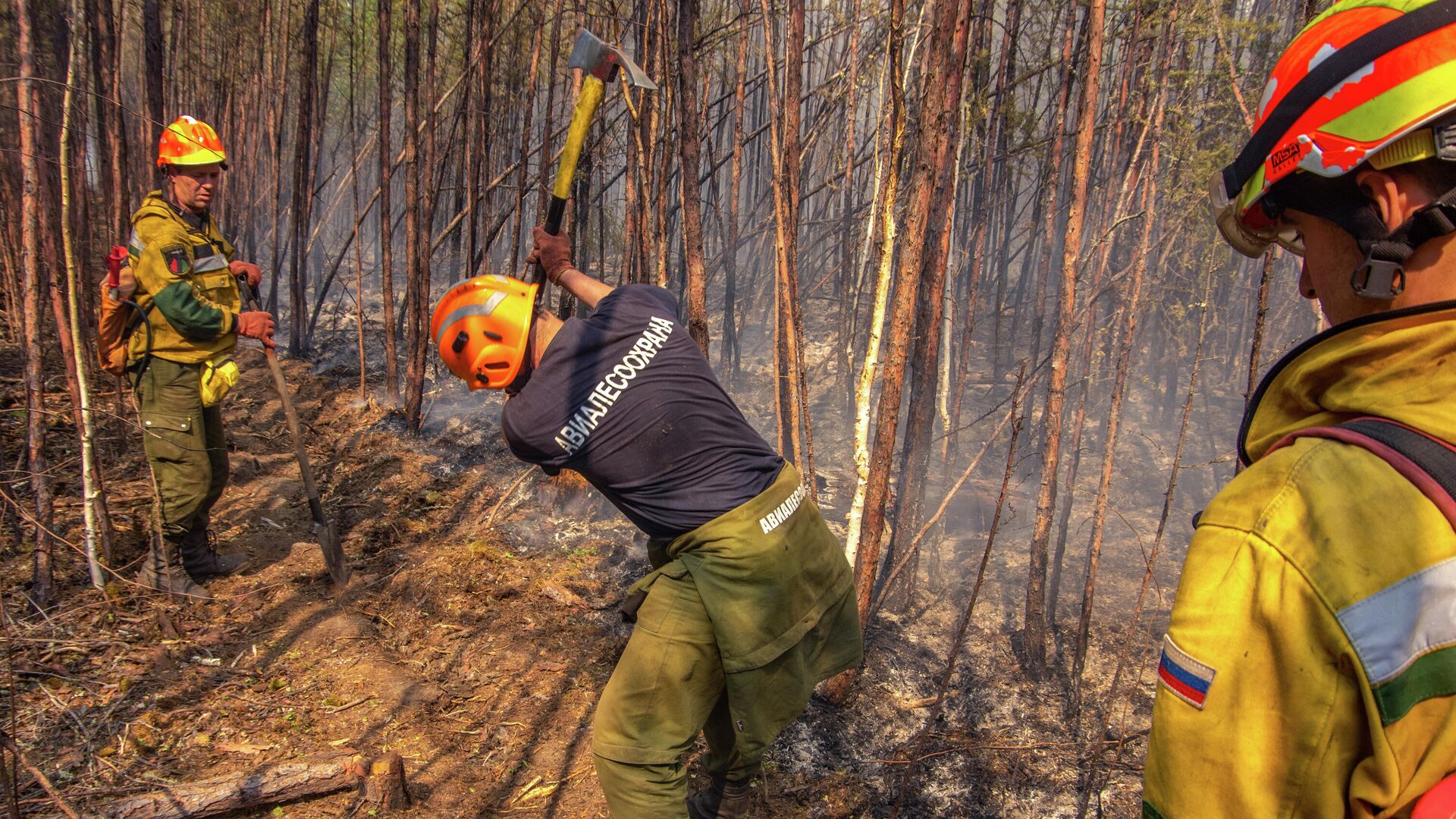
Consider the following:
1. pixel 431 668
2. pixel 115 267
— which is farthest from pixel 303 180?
pixel 431 668

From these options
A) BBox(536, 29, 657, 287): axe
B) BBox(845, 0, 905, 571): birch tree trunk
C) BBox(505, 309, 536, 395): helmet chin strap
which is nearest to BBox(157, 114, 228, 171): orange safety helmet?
BBox(536, 29, 657, 287): axe

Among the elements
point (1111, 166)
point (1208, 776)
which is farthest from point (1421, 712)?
point (1111, 166)

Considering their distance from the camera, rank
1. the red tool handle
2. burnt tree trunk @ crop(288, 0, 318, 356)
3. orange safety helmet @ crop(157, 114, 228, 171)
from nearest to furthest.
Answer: the red tool handle → orange safety helmet @ crop(157, 114, 228, 171) → burnt tree trunk @ crop(288, 0, 318, 356)

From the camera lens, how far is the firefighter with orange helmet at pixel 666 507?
2117 mm

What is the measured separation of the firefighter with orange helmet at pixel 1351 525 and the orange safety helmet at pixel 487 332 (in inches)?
73.6

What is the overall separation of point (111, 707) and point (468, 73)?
4.80 m

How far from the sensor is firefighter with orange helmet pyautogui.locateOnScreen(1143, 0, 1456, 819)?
2.32ft

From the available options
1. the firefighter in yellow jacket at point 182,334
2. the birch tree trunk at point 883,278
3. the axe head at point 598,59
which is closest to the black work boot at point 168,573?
the firefighter in yellow jacket at point 182,334

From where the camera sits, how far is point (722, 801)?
8.42ft

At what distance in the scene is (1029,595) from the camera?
453 cm

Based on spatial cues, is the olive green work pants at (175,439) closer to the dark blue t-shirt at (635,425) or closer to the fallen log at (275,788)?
the fallen log at (275,788)

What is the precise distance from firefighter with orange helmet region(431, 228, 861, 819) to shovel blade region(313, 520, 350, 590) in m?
2.26

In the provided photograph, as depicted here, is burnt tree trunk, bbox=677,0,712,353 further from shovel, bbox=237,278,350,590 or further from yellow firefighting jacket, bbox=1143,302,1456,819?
yellow firefighting jacket, bbox=1143,302,1456,819

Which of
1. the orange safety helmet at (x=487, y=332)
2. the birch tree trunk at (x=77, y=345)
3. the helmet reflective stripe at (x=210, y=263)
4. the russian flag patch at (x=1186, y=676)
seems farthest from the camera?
the helmet reflective stripe at (x=210, y=263)
